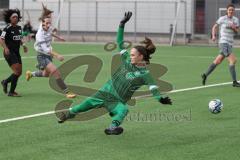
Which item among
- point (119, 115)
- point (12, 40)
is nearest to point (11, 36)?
point (12, 40)

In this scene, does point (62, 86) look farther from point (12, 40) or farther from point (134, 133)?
Result: point (134, 133)

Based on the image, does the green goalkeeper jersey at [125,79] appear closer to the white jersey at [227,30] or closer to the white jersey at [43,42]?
the white jersey at [43,42]

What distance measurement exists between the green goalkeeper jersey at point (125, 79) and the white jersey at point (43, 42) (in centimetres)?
539

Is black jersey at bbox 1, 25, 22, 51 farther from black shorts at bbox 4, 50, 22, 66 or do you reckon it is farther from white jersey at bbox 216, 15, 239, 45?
white jersey at bbox 216, 15, 239, 45

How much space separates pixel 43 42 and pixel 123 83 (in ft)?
18.7

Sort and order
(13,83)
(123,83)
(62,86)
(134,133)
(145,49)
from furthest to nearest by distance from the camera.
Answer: (62,86), (13,83), (134,133), (123,83), (145,49)

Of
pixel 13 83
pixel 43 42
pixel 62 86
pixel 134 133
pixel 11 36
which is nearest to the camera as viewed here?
pixel 134 133

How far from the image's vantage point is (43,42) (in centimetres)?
1488

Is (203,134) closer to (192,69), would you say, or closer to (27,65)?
(192,69)

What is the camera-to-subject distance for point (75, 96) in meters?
14.3

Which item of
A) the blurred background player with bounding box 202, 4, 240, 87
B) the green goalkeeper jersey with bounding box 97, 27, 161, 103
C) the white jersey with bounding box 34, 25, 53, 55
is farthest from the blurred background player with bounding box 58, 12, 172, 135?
the blurred background player with bounding box 202, 4, 240, 87

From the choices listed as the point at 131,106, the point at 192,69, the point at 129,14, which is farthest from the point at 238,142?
the point at 192,69

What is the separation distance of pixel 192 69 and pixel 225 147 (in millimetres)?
13502

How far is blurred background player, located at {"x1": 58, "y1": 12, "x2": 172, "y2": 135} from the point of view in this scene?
370 inches
